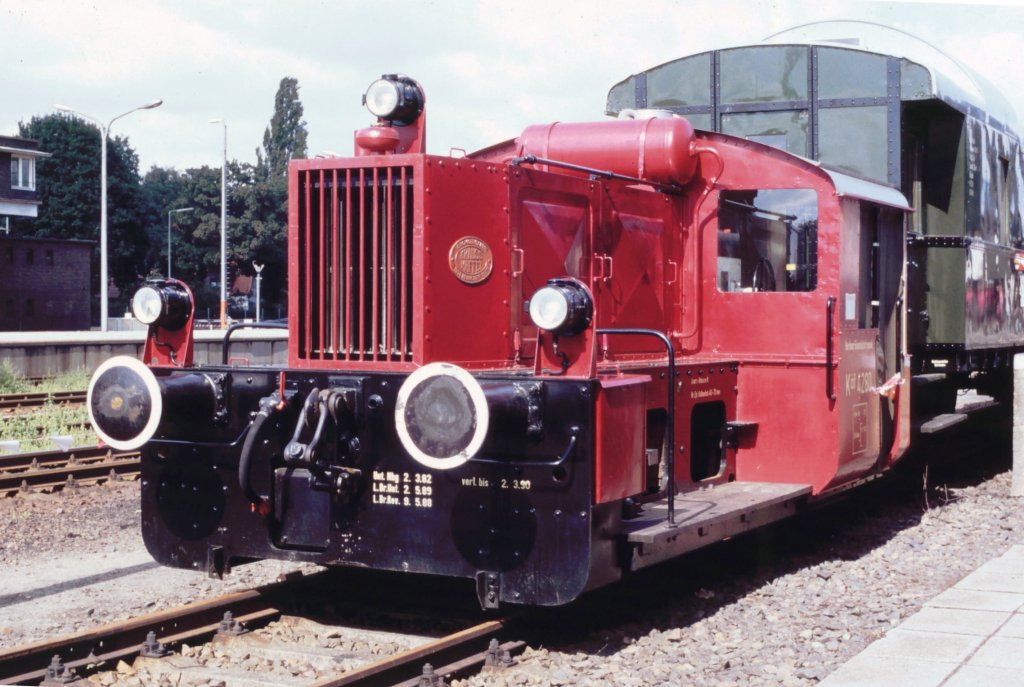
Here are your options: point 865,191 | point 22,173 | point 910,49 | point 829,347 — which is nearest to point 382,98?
point 829,347

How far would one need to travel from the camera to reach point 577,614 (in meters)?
6.57

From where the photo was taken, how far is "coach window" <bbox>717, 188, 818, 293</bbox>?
25.0 ft

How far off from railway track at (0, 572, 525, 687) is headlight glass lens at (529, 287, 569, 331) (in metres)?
1.51

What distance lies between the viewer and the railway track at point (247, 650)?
5.16m

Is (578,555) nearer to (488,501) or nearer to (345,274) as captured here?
(488,501)

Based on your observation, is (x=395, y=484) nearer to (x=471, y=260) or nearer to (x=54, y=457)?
(x=471, y=260)

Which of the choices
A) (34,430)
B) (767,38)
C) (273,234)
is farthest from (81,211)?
(767,38)

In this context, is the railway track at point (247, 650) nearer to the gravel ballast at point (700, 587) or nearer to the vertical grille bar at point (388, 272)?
the gravel ballast at point (700, 587)

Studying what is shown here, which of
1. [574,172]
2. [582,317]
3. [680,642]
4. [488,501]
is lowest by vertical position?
[680,642]

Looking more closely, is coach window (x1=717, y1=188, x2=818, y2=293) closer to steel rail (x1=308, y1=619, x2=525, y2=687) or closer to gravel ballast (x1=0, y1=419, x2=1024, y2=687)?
gravel ballast (x1=0, y1=419, x2=1024, y2=687)

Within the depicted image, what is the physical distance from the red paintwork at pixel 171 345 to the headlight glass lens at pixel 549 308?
217 centimetres

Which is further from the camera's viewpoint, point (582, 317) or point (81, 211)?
point (81, 211)

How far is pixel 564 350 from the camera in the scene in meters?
5.56

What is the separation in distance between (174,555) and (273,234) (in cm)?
5925
